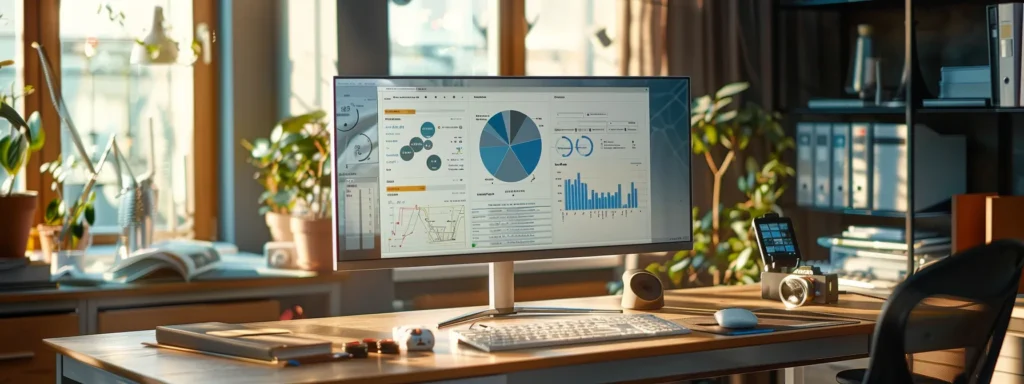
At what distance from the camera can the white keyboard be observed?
198cm

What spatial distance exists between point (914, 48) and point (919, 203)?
1.49 ft

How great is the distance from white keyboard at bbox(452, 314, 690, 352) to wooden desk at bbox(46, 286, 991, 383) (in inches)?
0.9

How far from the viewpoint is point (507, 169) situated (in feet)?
7.52

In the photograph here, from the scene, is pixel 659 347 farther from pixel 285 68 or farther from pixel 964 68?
pixel 285 68

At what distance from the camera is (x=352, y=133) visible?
7.15 ft

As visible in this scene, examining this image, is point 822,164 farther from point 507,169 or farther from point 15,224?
point 15,224

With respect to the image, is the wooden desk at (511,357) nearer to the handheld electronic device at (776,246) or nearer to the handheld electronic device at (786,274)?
the handheld electronic device at (786,274)

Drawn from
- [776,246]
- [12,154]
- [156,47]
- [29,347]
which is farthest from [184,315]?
[776,246]

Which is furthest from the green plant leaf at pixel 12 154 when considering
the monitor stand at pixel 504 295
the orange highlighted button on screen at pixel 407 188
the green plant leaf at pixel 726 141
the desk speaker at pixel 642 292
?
the green plant leaf at pixel 726 141

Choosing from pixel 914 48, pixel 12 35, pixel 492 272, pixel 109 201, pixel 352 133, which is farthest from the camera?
pixel 109 201

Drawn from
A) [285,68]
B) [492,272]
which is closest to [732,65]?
[285,68]

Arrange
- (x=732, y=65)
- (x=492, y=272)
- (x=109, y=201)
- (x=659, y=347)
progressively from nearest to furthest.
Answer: (x=659, y=347)
(x=492, y=272)
(x=109, y=201)
(x=732, y=65)

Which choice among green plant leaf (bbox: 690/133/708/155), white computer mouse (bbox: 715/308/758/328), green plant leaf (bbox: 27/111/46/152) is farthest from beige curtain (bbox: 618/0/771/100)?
green plant leaf (bbox: 27/111/46/152)

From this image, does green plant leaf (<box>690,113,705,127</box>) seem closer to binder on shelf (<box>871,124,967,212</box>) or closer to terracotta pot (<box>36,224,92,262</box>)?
binder on shelf (<box>871,124,967,212</box>)
